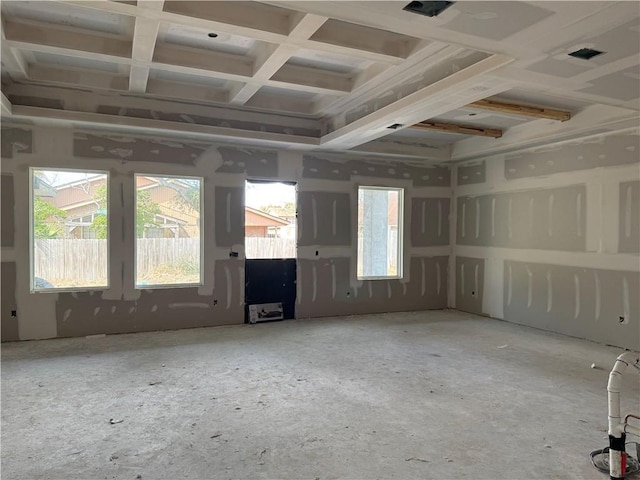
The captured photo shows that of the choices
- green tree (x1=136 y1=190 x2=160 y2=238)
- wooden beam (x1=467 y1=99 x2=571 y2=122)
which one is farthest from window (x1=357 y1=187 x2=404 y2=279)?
green tree (x1=136 y1=190 x2=160 y2=238)

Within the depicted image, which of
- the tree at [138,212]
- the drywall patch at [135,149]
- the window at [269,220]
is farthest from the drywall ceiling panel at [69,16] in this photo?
the window at [269,220]

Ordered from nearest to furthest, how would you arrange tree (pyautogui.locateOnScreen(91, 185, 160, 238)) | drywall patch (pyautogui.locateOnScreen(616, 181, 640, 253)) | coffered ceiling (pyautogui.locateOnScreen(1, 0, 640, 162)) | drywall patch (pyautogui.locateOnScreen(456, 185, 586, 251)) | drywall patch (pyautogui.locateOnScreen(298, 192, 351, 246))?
coffered ceiling (pyautogui.locateOnScreen(1, 0, 640, 162)) → drywall patch (pyautogui.locateOnScreen(616, 181, 640, 253)) → tree (pyautogui.locateOnScreen(91, 185, 160, 238)) → drywall patch (pyautogui.locateOnScreen(456, 185, 586, 251)) → drywall patch (pyautogui.locateOnScreen(298, 192, 351, 246))

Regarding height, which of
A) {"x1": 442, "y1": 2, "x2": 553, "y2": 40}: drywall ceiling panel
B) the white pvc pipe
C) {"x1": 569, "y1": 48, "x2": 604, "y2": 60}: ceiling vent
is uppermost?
{"x1": 442, "y1": 2, "x2": 553, "y2": 40}: drywall ceiling panel

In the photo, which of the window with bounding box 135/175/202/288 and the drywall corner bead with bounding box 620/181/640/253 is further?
the window with bounding box 135/175/202/288

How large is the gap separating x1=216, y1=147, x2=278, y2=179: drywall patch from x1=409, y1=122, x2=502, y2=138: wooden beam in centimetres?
216

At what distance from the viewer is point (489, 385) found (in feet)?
12.1

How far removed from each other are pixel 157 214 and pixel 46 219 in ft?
4.29

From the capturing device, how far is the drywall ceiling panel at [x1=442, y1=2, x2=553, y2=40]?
2.32 metres

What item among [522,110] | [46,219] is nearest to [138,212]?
[46,219]

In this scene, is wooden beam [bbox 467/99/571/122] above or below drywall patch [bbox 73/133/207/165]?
above

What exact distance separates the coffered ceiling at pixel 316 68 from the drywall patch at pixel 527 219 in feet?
2.77

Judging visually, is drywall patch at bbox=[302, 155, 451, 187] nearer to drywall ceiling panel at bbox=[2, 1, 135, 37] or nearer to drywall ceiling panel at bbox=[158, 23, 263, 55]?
drywall ceiling panel at bbox=[158, 23, 263, 55]

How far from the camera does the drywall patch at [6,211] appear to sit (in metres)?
4.94

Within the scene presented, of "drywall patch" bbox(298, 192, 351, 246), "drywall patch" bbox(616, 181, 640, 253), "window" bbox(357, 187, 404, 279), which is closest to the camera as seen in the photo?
"drywall patch" bbox(616, 181, 640, 253)
